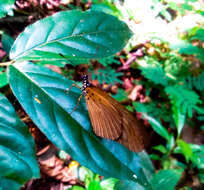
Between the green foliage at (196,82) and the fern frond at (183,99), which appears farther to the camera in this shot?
the green foliage at (196,82)

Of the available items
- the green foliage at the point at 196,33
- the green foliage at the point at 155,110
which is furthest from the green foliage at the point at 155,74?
the green foliage at the point at 196,33

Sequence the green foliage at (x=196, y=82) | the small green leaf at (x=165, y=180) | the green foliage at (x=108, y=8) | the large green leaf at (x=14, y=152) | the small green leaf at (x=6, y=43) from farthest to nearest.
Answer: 1. the green foliage at (x=196, y=82)
2. the green foliage at (x=108, y=8)
3. the small green leaf at (x=165, y=180)
4. the small green leaf at (x=6, y=43)
5. the large green leaf at (x=14, y=152)

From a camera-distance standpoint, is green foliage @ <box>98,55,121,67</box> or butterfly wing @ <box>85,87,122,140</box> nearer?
butterfly wing @ <box>85,87,122,140</box>

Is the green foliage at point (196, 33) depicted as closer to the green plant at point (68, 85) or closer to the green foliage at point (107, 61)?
the green foliage at point (107, 61)

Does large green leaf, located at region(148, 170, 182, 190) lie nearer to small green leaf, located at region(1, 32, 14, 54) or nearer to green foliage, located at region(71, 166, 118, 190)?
green foliage, located at region(71, 166, 118, 190)

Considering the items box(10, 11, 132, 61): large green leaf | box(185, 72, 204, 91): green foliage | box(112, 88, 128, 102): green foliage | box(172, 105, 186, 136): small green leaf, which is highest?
box(10, 11, 132, 61): large green leaf

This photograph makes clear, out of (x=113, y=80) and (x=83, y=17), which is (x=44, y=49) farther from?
(x=113, y=80)

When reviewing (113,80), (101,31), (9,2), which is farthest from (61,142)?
(113,80)

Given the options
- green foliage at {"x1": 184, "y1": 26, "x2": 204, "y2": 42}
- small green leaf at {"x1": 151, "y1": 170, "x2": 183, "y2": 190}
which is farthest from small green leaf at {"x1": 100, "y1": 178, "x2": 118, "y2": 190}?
green foliage at {"x1": 184, "y1": 26, "x2": 204, "y2": 42}
